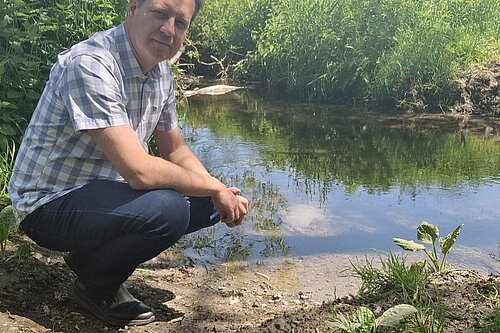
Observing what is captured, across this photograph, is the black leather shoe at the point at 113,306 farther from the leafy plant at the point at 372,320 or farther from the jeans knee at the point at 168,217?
the leafy plant at the point at 372,320

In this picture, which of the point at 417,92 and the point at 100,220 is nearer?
the point at 100,220

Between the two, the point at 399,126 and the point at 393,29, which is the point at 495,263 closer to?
the point at 399,126

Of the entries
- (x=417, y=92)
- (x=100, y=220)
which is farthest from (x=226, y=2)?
(x=100, y=220)

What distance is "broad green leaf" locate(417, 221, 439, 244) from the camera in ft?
9.14

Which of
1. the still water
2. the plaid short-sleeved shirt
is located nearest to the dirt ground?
the still water

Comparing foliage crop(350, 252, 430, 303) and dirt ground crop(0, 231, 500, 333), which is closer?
dirt ground crop(0, 231, 500, 333)

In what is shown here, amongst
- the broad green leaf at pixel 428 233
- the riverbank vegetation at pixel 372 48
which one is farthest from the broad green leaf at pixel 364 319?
the riverbank vegetation at pixel 372 48

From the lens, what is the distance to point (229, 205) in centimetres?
248

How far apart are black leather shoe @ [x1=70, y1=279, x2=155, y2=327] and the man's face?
32.8 inches

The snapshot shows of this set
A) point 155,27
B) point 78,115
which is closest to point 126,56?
point 155,27

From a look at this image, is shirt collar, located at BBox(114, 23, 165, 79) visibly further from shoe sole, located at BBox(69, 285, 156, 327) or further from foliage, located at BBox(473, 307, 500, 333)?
foliage, located at BBox(473, 307, 500, 333)

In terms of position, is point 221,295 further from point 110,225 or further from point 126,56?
point 126,56

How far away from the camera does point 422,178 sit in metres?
5.05

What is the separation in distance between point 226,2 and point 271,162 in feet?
22.5
